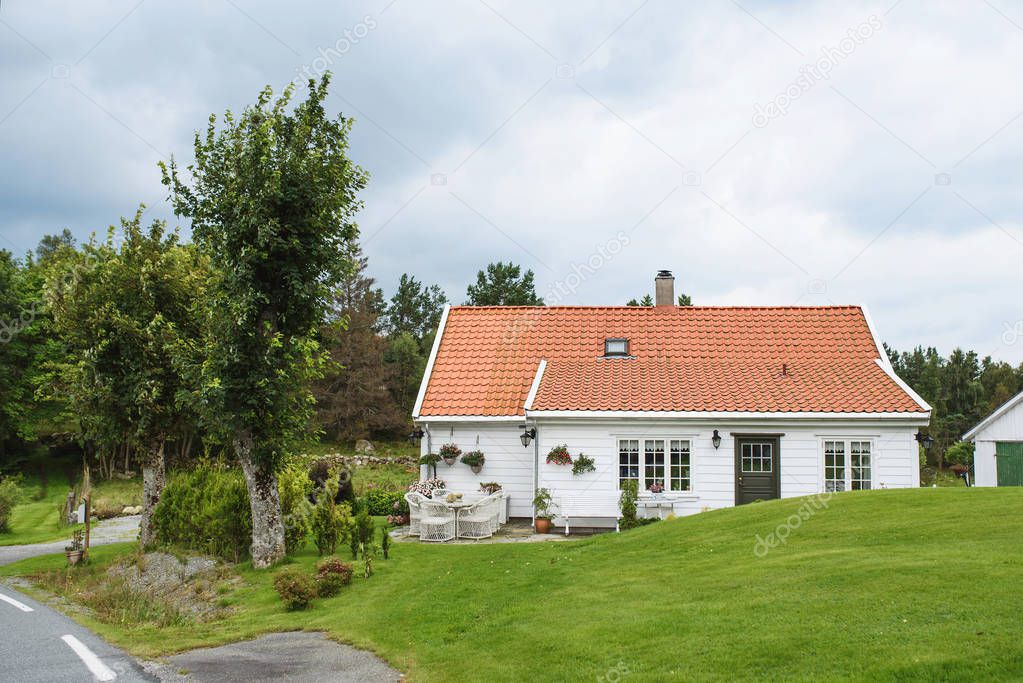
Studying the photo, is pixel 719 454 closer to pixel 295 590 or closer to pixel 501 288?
pixel 295 590

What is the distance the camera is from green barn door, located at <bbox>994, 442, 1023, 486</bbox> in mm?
25875

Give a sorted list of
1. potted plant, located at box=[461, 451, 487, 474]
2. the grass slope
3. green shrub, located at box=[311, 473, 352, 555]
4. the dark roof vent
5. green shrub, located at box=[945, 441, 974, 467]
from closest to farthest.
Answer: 1. the grass slope
2. green shrub, located at box=[311, 473, 352, 555]
3. potted plant, located at box=[461, 451, 487, 474]
4. the dark roof vent
5. green shrub, located at box=[945, 441, 974, 467]

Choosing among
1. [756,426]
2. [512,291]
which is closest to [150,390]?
[756,426]

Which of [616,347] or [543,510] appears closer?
[543,510]

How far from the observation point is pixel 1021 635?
6.36 m

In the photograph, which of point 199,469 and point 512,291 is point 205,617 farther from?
point 512,291

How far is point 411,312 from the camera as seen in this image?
62.9 m

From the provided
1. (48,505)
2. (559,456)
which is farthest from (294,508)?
(48,505)

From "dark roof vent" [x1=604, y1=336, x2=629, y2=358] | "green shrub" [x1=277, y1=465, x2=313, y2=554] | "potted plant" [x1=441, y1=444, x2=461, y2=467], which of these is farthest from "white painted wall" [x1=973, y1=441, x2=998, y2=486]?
"green shrub" [x1=277, y1=465, x2=313, y2=554]

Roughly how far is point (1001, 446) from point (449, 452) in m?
18.8

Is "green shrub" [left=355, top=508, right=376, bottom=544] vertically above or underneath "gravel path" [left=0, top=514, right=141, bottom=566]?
above

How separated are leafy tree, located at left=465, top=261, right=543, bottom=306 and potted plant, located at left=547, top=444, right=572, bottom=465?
31385mm

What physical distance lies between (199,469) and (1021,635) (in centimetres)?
1581

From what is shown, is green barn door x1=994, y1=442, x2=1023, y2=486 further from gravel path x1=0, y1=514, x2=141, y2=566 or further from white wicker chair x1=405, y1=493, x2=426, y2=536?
gravel path x1=0, y1=514, x2=141, y2=566
